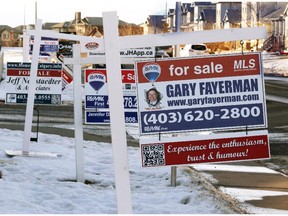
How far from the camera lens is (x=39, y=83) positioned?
15.2 m

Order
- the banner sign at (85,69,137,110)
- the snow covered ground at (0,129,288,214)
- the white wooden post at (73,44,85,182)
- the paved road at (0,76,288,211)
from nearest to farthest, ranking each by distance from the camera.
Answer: the snow covered ground at (0,129,288,214) < the white wooden post at (73,44,85,182) < the paved road at (0,76,288,211) < the banner sign at (85,69,137,110)

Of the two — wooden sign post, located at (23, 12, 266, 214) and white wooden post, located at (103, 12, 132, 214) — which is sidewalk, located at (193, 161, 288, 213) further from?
white wooden post, located at (103, 12, 132, 214)

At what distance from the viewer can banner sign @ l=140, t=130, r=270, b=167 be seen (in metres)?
6.88

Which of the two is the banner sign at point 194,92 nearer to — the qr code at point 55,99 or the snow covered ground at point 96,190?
the snow covered ground at point 96,190

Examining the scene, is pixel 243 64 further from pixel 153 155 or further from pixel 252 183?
pixel 252 183

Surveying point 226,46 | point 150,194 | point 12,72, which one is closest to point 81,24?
point 226,46

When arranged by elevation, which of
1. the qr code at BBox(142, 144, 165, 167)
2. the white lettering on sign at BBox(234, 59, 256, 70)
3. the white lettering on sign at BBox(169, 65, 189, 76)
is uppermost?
the white lettering on sign at BBox(234, 59, 256, 70)

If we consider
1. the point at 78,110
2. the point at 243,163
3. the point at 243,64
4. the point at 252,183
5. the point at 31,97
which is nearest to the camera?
the point at 243,64

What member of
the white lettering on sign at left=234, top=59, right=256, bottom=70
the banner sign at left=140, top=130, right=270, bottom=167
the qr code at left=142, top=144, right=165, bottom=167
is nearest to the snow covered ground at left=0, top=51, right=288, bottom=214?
the banner sign at left=140, top=130, right=270, bottom=167

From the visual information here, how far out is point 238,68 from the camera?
6945 millimetres

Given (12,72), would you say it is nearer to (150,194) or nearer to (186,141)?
(150,194)

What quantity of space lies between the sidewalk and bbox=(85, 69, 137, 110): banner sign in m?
1.87

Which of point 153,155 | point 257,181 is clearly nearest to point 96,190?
point 257,181

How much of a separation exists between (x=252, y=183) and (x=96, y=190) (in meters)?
2.82
